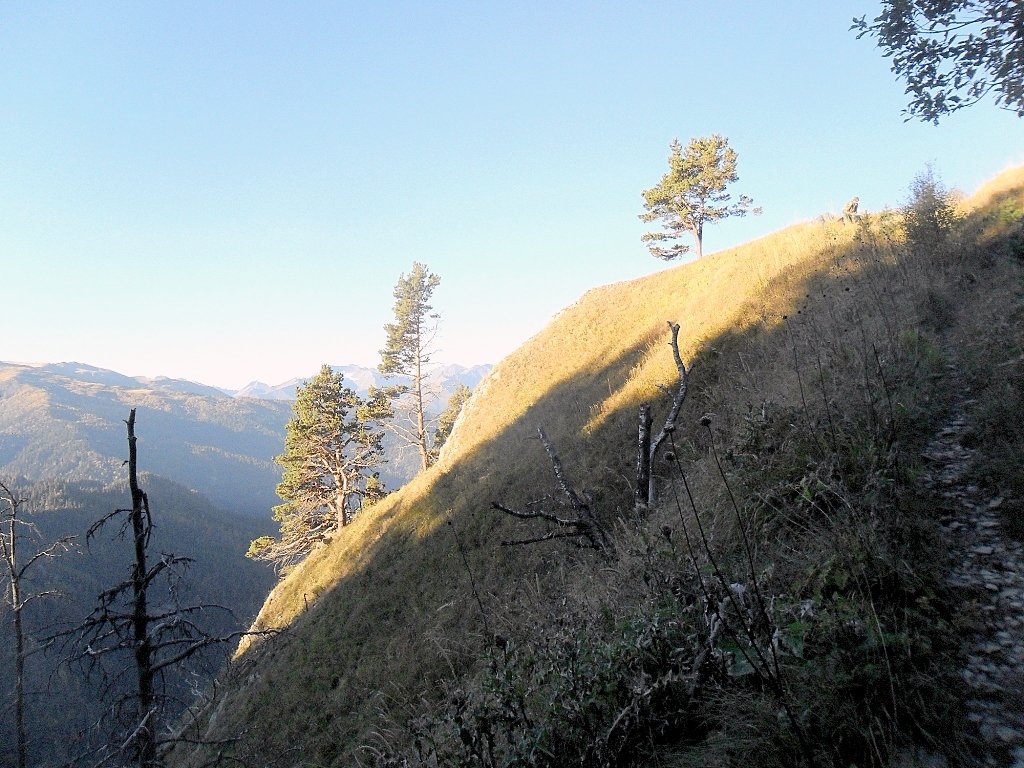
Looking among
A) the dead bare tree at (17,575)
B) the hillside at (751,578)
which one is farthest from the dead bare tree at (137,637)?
the dead bare tree at (17,575)

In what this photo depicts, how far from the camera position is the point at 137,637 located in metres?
5.62

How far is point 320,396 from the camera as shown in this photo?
90.6ft

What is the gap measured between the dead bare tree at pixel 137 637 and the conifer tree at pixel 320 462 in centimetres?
2190

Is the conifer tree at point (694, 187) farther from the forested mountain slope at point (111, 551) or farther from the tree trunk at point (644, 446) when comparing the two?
the forested mountain slope at point (111, 551)

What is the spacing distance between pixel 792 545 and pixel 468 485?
14.0 meters

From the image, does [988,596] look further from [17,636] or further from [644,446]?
[17,636]

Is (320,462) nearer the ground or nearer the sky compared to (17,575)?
nearer the ground

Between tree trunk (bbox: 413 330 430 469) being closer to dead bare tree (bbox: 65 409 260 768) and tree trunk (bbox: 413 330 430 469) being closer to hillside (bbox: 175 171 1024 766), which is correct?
hillside (bbox: 175 171 1024 766)

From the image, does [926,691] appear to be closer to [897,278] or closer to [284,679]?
[897,278]

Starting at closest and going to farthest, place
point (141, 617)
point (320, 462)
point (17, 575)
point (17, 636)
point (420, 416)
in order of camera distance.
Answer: point (141, 617) → point (17, 636) → point (17, 575) → point (320, 462) → point (420, 416)

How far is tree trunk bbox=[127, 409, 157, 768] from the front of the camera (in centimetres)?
530

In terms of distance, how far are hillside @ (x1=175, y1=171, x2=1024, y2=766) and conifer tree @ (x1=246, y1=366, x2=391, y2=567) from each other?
14.6m

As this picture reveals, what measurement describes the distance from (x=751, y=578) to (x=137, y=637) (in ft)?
21.7

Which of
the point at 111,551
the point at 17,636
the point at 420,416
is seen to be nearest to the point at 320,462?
the point at 420,416
